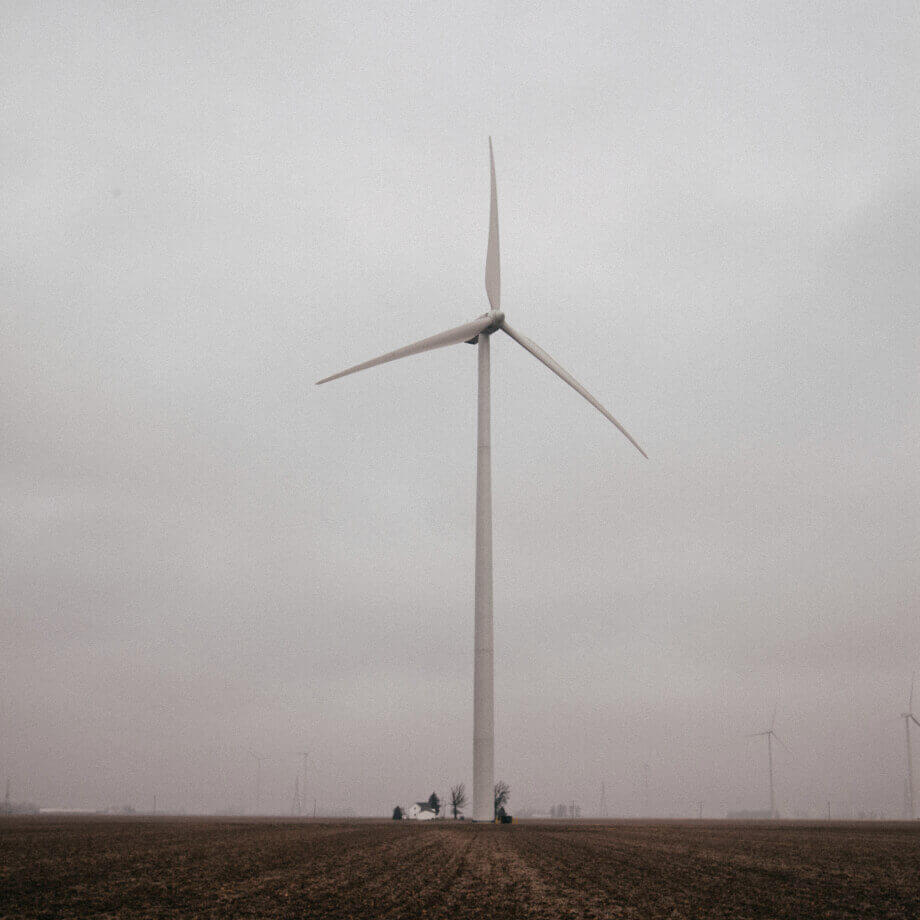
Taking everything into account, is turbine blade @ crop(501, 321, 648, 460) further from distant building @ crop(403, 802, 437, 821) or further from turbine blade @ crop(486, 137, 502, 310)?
Result: distant building @ crop(403, 802, 437, 821)

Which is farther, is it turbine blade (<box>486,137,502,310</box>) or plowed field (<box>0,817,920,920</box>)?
turbine blade (<box>486,137,502,310</box>)

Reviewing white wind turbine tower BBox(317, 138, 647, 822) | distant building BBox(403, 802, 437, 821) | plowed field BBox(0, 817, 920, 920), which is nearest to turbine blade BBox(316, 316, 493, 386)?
white wind turbine tower BBox(317, 138, 647, 822)

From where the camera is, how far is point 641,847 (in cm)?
4616

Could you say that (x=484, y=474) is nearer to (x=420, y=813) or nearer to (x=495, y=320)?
(x=495, y=320)

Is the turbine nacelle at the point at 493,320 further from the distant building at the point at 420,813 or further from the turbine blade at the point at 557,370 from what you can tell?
the distant building at the point at 420,813

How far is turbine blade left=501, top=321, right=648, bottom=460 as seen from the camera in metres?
75.7

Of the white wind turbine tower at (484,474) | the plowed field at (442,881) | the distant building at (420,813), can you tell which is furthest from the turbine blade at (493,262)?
the distant building at (420,813)

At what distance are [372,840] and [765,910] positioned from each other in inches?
1325

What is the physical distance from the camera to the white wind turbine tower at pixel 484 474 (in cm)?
6669

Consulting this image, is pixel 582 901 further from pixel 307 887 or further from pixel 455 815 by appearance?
pixel 455 815

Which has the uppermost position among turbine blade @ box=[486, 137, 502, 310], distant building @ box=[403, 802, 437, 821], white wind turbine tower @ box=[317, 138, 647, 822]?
turbine blade @ box=[486, 137, 502, 310]

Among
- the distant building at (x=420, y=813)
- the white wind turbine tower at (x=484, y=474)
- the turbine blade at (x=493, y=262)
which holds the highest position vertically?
the turbine blade at (x=493, y=262)

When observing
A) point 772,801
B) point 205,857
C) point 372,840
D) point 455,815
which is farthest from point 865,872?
point 772,801

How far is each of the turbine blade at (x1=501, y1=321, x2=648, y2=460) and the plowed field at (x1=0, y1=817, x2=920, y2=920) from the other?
1463 inches
